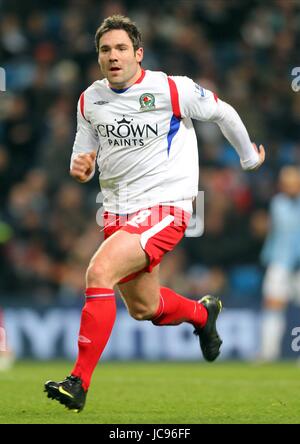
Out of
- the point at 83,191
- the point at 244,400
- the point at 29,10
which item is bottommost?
the point at 244,400

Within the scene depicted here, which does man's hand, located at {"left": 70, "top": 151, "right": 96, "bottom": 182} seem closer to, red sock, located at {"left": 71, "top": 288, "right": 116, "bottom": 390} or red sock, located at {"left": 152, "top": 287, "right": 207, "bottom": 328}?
red sock, located at {"left": 71, "top": 288, "right": 116, "bottom": 390}

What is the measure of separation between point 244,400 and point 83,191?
6.13 meters

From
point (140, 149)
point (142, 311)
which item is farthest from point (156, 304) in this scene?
point (140, 149)

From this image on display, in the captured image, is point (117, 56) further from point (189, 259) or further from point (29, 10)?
point (29, 10)

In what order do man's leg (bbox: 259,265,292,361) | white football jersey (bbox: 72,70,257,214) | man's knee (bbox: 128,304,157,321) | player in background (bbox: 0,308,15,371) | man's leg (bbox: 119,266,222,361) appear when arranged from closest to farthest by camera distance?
white football jersey (bbox: 72,70,257,214)
man's leg (bbox: 119,266,222,361)
man's knee (bbox: 128,304,157,321)
player in background (bbox: 0,308,15,371)
man's leg (bbox: 259,265,292,361)

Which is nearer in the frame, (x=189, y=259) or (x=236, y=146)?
(x=236, y=146)

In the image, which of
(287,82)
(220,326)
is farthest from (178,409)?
(287,82)

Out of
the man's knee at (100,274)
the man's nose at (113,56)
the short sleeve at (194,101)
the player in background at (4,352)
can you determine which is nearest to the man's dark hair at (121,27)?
the man's nose at (113,56)

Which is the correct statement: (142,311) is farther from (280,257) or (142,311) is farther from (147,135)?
(280,257)

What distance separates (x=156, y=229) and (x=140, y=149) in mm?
503

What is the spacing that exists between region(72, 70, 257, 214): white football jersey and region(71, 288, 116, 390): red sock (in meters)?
0.66

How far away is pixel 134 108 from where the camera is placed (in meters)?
6.33

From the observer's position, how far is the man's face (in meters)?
6.18

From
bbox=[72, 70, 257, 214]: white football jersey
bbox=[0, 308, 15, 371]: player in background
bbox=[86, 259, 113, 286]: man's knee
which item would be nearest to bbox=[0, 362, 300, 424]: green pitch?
bbox=[0, 308, 15, 371]: player in background
